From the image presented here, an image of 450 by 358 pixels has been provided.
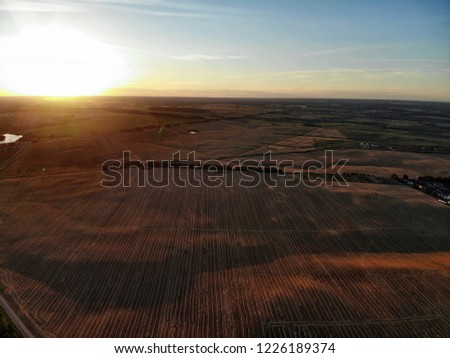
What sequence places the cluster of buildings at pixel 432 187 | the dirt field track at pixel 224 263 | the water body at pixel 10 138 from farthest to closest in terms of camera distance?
the water body at pixel 10 138, the cluster of buildings at pixel 432 187, the dirt field track at pixel 224 263

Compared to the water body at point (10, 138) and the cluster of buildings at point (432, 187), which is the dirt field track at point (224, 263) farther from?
the water body at point (10, 138)

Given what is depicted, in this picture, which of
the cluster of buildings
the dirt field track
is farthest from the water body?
the cluster of buildings

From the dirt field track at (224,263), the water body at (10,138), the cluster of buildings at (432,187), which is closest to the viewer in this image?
the dirt field track at (224,263)

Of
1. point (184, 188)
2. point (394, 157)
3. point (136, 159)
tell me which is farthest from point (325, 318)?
point (394, 157)

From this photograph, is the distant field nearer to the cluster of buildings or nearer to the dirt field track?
the dirt field track

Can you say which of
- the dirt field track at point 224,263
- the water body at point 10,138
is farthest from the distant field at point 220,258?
the water body at point 10,138

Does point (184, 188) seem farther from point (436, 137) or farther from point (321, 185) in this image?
point (436, 137)

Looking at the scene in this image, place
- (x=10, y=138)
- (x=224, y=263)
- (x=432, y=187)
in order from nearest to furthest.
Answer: (x=224, y=263) → (x=432, y=187) → (x=10, y=138)

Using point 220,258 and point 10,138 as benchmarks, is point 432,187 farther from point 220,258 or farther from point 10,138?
point 10,138

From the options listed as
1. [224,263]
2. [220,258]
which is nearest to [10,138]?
[220,258]

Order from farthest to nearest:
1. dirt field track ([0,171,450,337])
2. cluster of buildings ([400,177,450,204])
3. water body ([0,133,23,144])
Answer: water body ([0,133,23,144]) < cluster of buildings ([400,177,450,204]) < dirt field track ([0,171,450,337])

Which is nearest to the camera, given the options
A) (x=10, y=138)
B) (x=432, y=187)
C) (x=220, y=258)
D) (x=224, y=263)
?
(x=224, y=263)
